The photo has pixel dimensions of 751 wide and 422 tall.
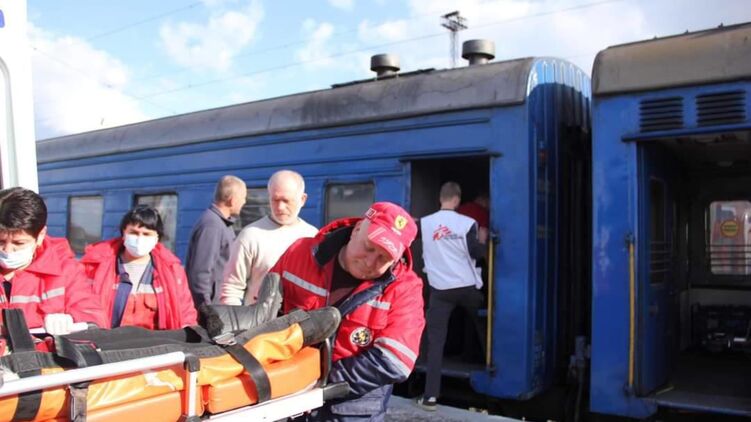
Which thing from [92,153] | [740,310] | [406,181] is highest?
[92,153]

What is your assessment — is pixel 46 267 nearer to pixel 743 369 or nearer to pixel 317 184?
pixel 317 184

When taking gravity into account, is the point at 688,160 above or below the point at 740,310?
above

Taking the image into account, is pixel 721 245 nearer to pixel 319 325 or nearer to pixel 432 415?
pixel 432 415

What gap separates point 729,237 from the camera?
6.24m

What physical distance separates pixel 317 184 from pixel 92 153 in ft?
14.5

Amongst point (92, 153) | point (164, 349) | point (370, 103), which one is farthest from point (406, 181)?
point (92, 153)

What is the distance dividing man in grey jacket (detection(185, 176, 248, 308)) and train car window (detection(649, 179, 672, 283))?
302 centimetres

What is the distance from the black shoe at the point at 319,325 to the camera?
2.08 m

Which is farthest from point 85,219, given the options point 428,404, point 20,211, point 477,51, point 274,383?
point 274,383

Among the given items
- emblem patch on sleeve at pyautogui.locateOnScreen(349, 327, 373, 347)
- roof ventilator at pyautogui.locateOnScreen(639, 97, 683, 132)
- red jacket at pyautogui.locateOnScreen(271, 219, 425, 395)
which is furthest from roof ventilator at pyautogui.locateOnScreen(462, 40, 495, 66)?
emblem patch on sleeve at pyautogui.locateOnScreen(349, 327, 373, 347)

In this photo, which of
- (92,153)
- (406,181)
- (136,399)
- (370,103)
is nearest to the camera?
(136,399)

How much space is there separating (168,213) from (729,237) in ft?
19.4

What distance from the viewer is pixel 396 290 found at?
231cm

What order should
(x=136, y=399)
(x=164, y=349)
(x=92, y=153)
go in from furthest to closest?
1. (x=92, y=153)
2. (x=164, y=349)
3. (x=136, y=399)
